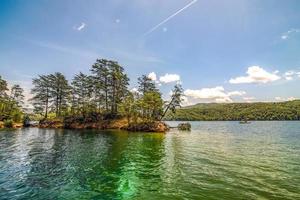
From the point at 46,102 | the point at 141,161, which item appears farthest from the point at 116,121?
the point at 141,161

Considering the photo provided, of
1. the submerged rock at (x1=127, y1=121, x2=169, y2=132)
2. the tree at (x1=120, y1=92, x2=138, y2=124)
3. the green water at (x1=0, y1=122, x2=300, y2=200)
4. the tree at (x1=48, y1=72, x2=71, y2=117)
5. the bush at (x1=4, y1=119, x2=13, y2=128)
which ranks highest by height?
the tree at (x1=48, y1=72, x2=71, y2=117)

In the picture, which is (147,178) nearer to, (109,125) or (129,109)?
(129,109)

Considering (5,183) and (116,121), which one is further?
(116,121)

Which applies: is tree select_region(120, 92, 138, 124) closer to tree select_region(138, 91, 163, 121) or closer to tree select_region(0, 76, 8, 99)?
tree select_region(138, 91, 163, 121)

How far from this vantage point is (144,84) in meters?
75.1

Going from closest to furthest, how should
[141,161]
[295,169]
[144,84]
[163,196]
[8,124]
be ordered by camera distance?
[163,196] → [295,169] → [141,161] → [8,124] → [144,84]

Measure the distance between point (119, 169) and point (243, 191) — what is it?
9.13m

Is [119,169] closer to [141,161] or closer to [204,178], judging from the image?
[141,161]

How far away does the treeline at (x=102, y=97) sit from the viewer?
6469 centimetres

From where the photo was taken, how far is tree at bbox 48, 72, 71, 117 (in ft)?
253

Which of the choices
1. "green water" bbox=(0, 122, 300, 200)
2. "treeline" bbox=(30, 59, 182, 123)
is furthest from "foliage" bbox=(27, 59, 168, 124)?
"green water" bbox=(0, 122, 300, 200)

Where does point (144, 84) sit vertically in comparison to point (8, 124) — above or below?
above

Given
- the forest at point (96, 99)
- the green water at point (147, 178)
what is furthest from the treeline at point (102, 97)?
the green water at point (147, 178)

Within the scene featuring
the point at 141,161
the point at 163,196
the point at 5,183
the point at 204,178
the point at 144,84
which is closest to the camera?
the point at 163,196
